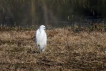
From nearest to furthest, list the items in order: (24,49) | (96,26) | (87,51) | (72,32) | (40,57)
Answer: (40,57) → (87,51) → (24,49) → (72,32) → (96,26)

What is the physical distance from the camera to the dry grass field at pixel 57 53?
9390 millimetres

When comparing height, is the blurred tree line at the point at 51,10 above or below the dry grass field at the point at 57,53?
above

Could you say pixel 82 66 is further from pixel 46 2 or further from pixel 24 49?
pixel 46 2

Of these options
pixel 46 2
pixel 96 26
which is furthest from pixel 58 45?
pixel 46 2

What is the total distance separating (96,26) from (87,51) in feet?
22.6

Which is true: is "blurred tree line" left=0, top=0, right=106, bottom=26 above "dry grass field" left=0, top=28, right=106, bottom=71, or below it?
above

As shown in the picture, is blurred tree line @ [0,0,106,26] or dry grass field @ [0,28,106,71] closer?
dry grass field @ [0,28,106,71]

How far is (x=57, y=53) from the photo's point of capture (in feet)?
37.4

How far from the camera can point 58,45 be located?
13016 mm

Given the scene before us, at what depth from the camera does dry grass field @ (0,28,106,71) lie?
9.39 metres

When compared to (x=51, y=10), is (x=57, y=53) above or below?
below

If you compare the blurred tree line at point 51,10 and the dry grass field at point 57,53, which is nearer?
the dry grass field at point 57,53

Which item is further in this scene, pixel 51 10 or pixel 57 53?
pixel 51 10

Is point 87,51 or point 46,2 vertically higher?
point 46,2
